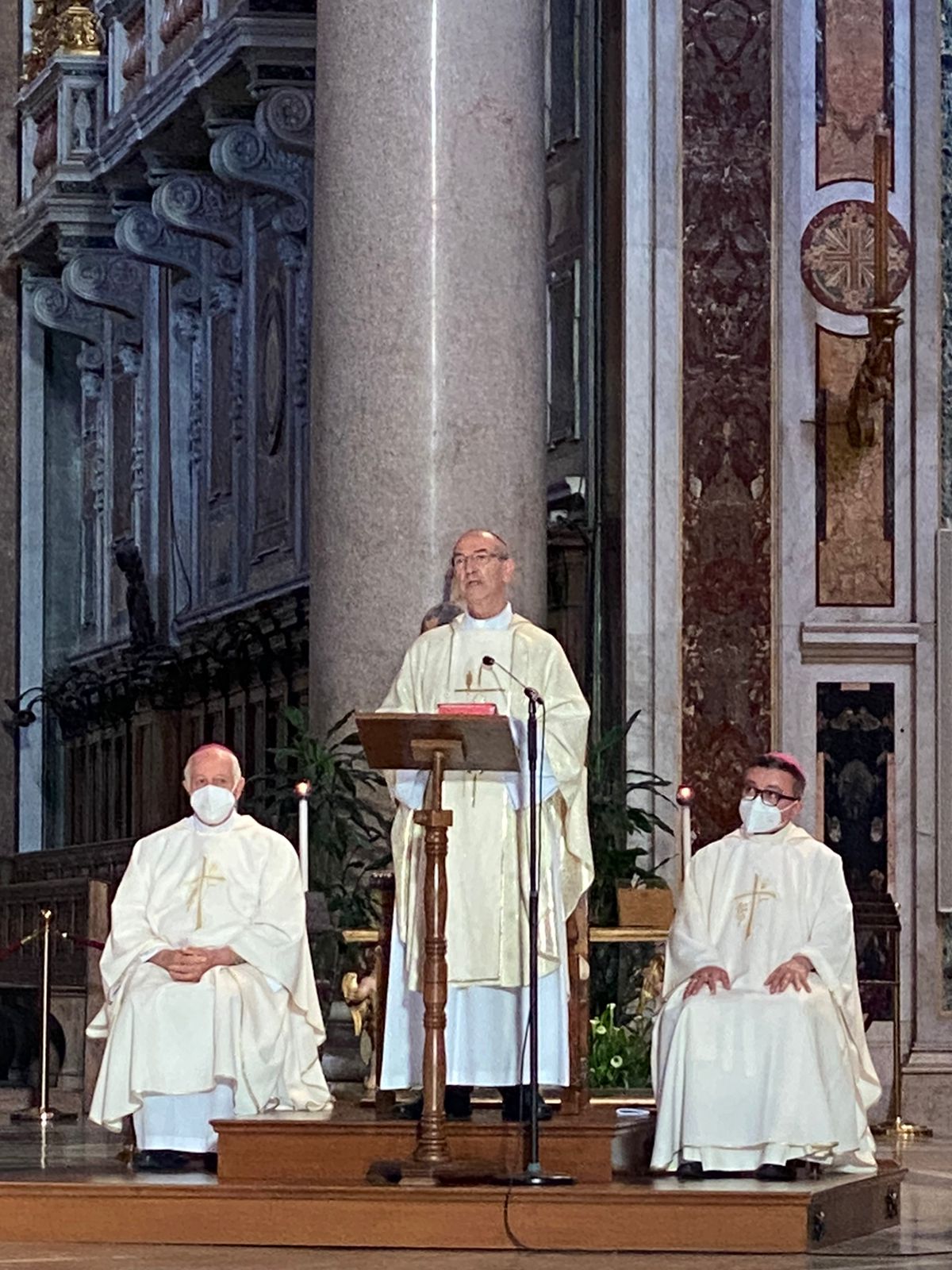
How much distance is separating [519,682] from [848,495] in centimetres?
475

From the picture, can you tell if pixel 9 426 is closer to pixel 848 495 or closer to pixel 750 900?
pixel 848 495

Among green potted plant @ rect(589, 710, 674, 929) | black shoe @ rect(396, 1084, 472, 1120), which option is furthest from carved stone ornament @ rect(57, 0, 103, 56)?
black shoe @ rect(396, 1084, 472, 1120)

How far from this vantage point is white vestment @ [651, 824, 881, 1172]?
30.4ft

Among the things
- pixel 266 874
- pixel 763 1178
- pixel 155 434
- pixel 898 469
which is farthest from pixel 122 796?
pixel 763 1178

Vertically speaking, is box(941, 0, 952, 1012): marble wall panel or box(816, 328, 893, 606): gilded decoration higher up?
box(941, 0, 952, 1012): marble wall panel

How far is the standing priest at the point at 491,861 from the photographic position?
9.47 meters

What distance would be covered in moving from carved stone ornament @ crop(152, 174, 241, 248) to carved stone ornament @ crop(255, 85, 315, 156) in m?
2.57

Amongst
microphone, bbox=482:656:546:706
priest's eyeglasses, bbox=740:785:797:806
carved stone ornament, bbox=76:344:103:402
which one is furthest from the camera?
carved stone ornament, bbox=76:344:103:402

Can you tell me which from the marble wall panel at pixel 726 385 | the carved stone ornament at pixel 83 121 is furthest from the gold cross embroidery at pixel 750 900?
the carved stone ornament at pixel 83 121

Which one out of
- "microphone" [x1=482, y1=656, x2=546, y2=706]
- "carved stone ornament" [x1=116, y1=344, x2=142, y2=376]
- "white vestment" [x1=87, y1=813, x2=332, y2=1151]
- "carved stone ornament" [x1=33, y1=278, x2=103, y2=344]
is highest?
"carved stone ornament" [x1=33, y1=278, x2=103, y2=344]

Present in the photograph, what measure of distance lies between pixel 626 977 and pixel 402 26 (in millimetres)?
4001

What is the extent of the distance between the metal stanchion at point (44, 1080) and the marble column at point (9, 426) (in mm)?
8274

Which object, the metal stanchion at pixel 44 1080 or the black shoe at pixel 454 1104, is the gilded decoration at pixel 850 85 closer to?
the metal stanchion at pixel 44 1080

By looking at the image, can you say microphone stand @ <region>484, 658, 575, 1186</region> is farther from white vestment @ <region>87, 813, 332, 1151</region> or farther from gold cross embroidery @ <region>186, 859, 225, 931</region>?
gold cross embroidery @ <region>186, 859, 225, 931</region>
